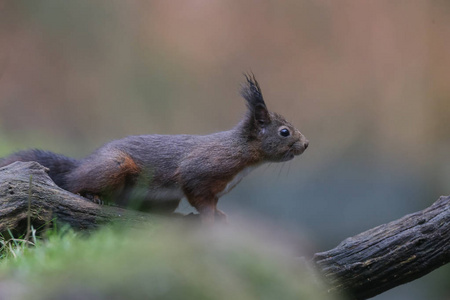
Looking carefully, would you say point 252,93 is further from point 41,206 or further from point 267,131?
point 41,206

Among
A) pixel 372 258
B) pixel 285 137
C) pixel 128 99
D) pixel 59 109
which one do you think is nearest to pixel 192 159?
pixel 285 137

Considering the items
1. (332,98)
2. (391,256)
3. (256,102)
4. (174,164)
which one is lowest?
(391,256)

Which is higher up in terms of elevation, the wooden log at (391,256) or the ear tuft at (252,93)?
the ear tuft at (252,93)

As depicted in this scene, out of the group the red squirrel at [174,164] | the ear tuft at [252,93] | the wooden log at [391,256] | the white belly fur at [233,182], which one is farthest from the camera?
the ear tuft at [252,93]

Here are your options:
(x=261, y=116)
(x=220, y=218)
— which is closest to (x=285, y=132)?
(x=261, y=116)

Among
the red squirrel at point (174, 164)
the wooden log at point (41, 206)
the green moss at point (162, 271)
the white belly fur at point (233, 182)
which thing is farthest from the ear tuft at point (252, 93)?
the green moss at point (162, 271)

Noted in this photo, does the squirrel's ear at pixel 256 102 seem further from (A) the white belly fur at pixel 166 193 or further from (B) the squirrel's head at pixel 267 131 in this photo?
(A) the white belly fur at pixel 166 193

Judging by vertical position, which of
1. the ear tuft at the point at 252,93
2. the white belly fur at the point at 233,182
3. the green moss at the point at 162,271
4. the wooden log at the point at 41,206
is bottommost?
the green moss at the point at 162,271

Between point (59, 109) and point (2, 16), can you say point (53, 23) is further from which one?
point (59, 109)
